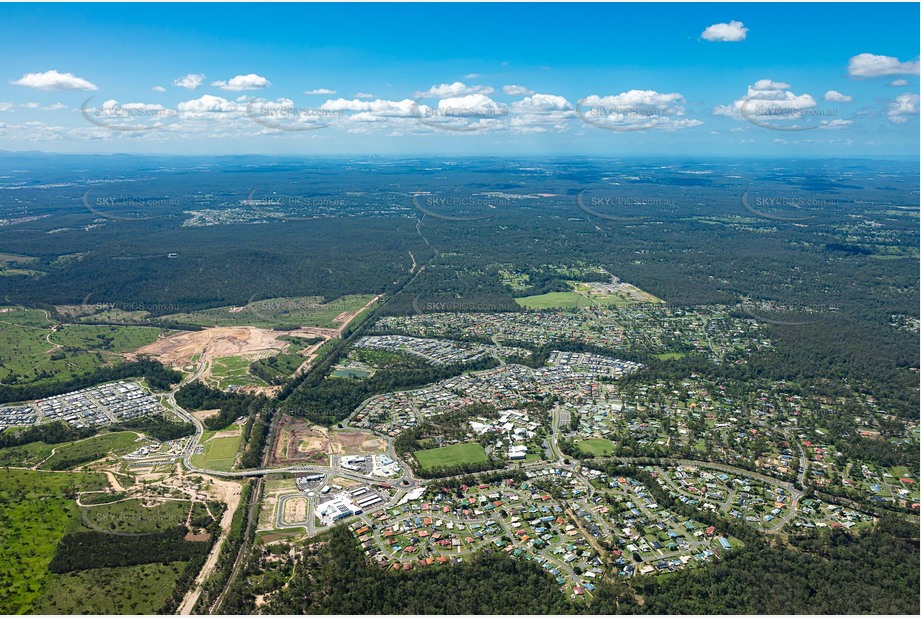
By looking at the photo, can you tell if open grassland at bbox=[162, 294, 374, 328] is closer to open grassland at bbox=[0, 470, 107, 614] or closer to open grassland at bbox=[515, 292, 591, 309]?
open grassland at bbox=[515, 292, 591, 309]

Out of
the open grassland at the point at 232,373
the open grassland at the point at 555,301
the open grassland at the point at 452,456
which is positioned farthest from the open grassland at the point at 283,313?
the open grassland at the point at 452,456

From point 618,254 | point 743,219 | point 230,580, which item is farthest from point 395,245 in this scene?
point 230,580

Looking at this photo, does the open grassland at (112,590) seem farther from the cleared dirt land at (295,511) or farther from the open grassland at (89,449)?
the open grassland at (89,449)

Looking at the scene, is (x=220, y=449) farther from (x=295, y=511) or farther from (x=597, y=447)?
(x=597, y=447)

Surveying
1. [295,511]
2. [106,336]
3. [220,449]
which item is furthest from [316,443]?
[106,336]

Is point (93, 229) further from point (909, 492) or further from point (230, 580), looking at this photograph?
point (909, 492)

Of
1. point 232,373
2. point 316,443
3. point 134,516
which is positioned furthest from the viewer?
point 232,373

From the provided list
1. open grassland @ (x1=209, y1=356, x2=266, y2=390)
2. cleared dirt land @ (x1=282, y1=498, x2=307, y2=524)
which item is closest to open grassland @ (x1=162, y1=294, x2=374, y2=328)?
open grassland @ (x1=209, y1=356, x2=266, y2=390)
